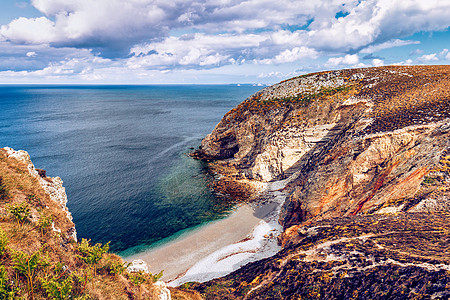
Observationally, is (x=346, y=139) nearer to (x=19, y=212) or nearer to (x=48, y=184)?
(x=19, y=212)

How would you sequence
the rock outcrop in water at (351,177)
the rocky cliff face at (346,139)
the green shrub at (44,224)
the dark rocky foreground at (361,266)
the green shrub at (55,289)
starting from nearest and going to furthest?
the green shrub at (55,289)
the dark rocky foreground at (361,266)
the green shrub at (44,224)
the rock outcrop in water at (351,177)
the rocky cliff face at (346,139)

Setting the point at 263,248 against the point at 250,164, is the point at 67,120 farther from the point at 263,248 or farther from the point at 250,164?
the point at 263,248

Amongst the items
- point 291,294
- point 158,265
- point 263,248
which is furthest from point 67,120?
point 291,294

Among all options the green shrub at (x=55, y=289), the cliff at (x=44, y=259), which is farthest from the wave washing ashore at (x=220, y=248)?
the green shrub at (x=55, y=289)

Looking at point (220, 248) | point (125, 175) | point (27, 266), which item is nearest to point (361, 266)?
point (27, 266)

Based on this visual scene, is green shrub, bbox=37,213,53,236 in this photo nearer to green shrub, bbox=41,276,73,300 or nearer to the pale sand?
green shrub, bbox=41,276,73,300

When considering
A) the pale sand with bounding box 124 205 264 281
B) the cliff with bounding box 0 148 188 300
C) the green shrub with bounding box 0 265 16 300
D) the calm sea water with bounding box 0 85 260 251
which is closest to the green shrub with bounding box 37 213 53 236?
the cliff with bounding box 0 148 188 300

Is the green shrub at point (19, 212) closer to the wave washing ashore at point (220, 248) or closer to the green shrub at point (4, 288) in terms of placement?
the green shrub at point (4, 288)

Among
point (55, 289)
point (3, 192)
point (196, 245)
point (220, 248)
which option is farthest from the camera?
point (196, 245)
